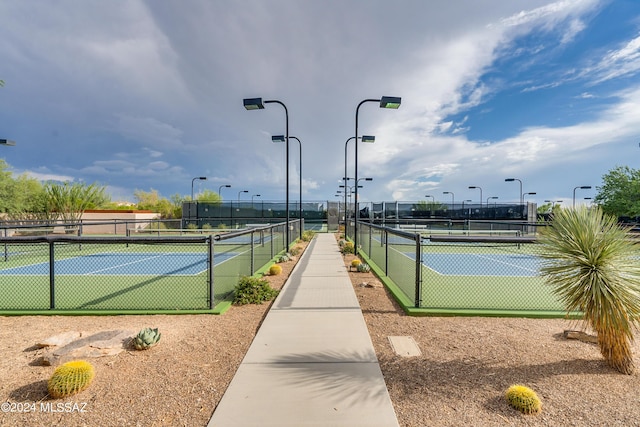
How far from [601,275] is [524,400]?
171 centimetres

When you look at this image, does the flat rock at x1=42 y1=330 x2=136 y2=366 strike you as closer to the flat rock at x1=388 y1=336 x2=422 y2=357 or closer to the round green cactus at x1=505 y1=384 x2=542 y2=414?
the flat rock at x1=388 y1=336 x2=422 y2=357

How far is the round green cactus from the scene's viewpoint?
9.39 feet

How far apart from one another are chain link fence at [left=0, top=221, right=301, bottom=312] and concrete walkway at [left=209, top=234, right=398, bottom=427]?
216 centimetres

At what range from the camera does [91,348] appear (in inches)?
160

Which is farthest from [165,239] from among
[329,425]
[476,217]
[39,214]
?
[39,214]

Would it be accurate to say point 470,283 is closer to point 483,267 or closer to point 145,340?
point 483,267

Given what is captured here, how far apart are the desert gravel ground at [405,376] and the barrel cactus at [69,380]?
0.31 feet

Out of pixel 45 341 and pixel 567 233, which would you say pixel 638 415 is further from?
pixel 45 341

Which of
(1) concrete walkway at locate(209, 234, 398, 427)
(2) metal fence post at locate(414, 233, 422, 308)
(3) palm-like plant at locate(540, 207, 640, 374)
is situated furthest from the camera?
(2) metal fence post at locate(414, 233, 422, 308)

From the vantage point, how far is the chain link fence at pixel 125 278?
20.3 ft

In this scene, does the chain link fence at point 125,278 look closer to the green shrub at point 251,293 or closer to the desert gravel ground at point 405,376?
the green shrub at point 251,293

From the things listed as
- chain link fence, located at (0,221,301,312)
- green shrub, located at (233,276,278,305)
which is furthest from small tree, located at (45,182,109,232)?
green shrub, located at (233,276,278,305)

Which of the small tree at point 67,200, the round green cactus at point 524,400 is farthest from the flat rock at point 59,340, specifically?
the small tree at point 67,200

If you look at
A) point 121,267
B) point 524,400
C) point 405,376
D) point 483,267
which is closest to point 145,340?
point 405,376
